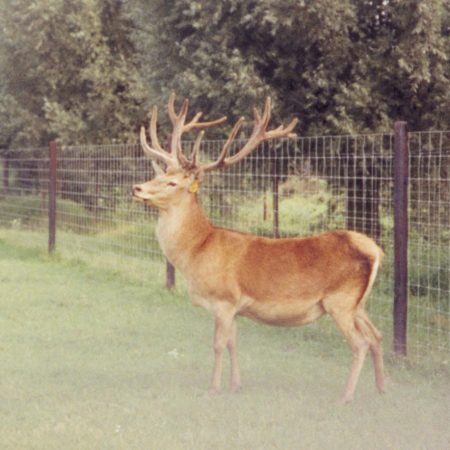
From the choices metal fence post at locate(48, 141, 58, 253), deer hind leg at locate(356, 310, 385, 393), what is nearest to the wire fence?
metal fence post at locate(48, 141, 58, 253)

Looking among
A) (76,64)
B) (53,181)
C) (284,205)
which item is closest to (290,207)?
(284,205)

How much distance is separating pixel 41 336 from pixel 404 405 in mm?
3747

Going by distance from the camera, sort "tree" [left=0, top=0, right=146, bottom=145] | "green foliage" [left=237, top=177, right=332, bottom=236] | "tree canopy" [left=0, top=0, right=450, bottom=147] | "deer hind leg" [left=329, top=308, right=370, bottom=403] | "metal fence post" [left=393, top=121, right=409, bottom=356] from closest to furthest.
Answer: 1. "deer hind leg" [left=329, top=308, right=370, bottom=403]
2. "metal fence post" [left=393, top=121, right=409, bottom=356]
3. "green foliage" [left=237, top=177, right=332, bottom=236]
4. "tree canopy" [left=0, top=0, right=450, bottom=147]
5. "tree" [left=0, top=0, right=146, bottom=145]

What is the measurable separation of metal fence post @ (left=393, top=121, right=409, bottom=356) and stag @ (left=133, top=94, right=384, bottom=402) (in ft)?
3.91

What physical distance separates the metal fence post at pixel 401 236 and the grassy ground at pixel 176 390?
0.35 m

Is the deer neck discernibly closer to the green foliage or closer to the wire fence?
the wire fence

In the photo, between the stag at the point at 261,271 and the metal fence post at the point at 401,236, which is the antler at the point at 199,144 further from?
the metal fence post at the point at 401,236

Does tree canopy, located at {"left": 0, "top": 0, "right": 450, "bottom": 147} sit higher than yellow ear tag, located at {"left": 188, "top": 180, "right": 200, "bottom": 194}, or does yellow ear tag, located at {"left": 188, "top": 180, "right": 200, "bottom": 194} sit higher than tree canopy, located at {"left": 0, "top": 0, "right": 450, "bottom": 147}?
tree canopy, located at {"left": 0, "top": 0, "right": 450, "bottom": 147}

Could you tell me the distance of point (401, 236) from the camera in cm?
776

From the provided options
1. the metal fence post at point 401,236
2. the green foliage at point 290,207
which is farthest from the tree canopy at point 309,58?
the metal fence post at point 401,236

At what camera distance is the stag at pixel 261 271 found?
252 inches

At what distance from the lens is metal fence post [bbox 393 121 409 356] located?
7.73 metres

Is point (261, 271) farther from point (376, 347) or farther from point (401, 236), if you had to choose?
point (401, 236)

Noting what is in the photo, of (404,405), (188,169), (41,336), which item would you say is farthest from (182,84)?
(404,405)
